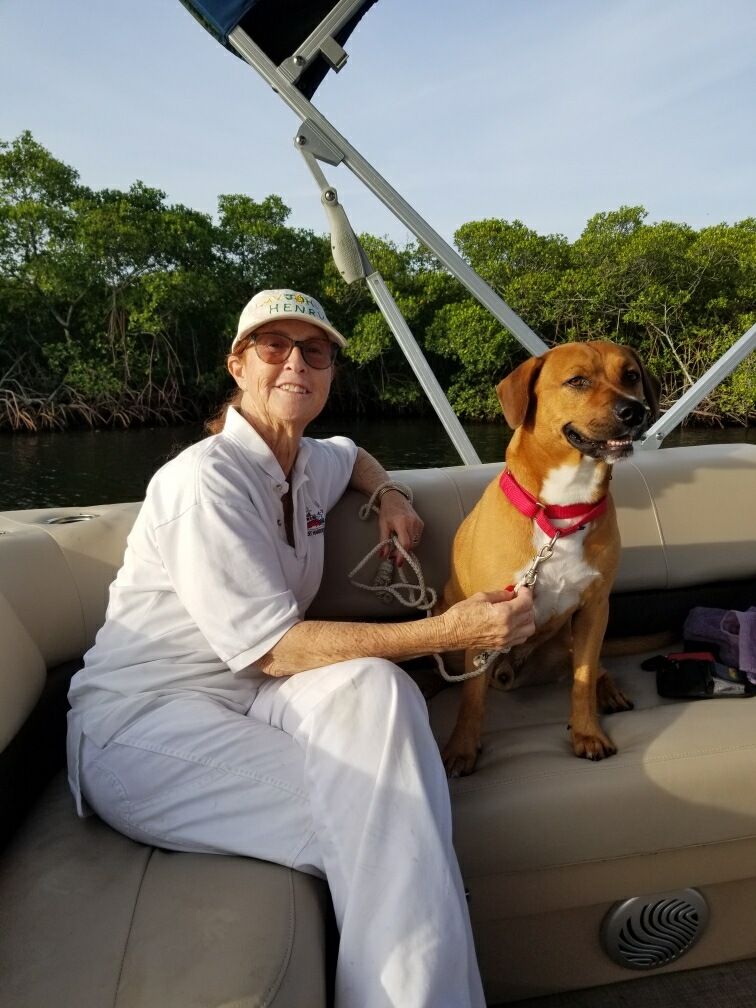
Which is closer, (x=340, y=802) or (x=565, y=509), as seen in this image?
(x=340, y=802)

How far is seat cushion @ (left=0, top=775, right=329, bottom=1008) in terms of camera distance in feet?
3.65

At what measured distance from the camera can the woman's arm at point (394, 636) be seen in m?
1.58

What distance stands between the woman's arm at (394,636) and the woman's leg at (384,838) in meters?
0.06

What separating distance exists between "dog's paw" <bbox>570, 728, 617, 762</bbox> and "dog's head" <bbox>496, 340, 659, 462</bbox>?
2.64ft

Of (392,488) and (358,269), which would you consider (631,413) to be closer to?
(392,488)

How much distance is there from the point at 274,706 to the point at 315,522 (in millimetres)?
617

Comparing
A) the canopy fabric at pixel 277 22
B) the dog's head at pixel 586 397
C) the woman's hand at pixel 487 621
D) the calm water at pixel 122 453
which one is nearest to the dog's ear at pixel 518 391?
the dog's head at pixel 586 397

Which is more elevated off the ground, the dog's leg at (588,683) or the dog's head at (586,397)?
the dog's head at (586,397)

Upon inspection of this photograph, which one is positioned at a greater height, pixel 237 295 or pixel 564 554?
pixel 237 295

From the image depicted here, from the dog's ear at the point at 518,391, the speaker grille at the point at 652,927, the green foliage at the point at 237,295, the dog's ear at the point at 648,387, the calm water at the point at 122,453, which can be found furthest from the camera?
the green foliage at the point at 237,295

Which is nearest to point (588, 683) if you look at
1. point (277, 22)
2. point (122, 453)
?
point (277, 22)

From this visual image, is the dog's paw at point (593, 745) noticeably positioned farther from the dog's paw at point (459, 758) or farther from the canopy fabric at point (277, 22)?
the canopy fabric at point (277, 22)

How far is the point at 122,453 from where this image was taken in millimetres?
18719

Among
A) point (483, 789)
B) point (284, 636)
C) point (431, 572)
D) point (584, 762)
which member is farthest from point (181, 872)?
A: point (431, 572)
